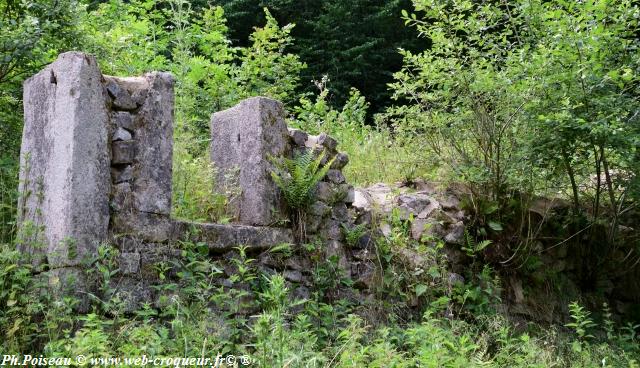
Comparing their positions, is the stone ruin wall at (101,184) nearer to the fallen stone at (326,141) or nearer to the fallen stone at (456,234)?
the fallen stone at (326,141)

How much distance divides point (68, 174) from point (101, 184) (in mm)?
236

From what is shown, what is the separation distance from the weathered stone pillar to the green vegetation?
0.18m

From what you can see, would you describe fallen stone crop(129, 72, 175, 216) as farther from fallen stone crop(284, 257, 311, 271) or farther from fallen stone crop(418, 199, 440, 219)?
fallen stone crop(418, 199, 440, 219)

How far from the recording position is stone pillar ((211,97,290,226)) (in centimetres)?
576

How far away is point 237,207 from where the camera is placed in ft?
19.3

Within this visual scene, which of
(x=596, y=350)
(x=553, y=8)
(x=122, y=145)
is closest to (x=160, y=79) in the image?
(x=122, y=145)

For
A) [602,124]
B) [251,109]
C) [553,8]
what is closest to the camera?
[251,109]

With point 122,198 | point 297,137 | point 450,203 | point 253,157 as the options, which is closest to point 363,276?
point 297,137

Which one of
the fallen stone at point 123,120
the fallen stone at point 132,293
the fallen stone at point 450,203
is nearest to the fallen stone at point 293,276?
the fallen stone at point 132,293

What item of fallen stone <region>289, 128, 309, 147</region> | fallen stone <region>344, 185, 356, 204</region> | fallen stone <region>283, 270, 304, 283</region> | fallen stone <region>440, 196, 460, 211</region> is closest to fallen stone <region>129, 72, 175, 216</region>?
fallen stone <region>283, 270, 304, 283</region>

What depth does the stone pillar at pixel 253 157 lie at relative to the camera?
18.9 feet

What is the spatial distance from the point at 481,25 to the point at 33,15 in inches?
187

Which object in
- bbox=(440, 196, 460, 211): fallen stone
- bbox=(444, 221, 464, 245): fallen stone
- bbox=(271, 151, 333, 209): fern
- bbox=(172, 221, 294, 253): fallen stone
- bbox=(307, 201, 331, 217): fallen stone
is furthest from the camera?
bbox=(440, 196, 460, 211): fallen stone

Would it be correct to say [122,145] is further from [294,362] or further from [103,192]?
[294,362]
